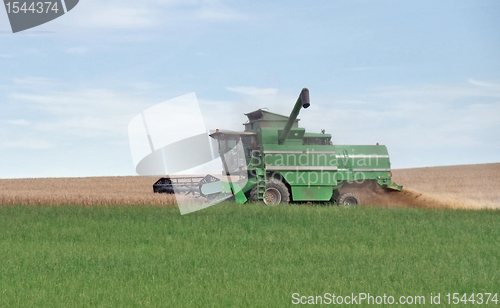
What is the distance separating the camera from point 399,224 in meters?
14.6

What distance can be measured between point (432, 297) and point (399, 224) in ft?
24.8

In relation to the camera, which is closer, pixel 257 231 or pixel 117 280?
pixel 117 280

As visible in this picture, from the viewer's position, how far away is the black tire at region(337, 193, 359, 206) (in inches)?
805

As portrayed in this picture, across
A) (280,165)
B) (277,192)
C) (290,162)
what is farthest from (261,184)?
(290,162)

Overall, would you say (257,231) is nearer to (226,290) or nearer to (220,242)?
(220,242)

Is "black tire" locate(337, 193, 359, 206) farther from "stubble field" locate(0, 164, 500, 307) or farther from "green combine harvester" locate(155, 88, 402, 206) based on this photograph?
"stubble field" locate(0, 164, 500, 307)

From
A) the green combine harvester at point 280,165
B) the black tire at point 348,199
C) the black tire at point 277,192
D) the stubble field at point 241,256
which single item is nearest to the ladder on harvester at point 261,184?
the green combine harvester at point 280,165

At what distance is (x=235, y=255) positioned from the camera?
1015cm

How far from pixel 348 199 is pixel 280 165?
10.8 ft

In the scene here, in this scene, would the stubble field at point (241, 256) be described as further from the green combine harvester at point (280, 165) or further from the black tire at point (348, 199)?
the black tire at point (348, 199)

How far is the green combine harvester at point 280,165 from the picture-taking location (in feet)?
64.4

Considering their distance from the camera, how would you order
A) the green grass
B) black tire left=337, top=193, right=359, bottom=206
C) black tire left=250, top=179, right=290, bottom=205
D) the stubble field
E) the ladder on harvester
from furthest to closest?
black tire left=337, top=193, right=359, bottom=206 < black tire left=250, top=179, right=290, bottom=205 < the ladder on harvester < the green grass < the stubble field

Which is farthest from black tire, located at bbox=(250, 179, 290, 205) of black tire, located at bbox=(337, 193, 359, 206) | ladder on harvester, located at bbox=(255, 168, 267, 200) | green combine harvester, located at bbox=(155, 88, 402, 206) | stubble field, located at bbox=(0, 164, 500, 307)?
black tire, located at bbox=(337, 193, 359, 206)

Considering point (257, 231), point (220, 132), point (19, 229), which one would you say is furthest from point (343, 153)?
point (19, 229)
